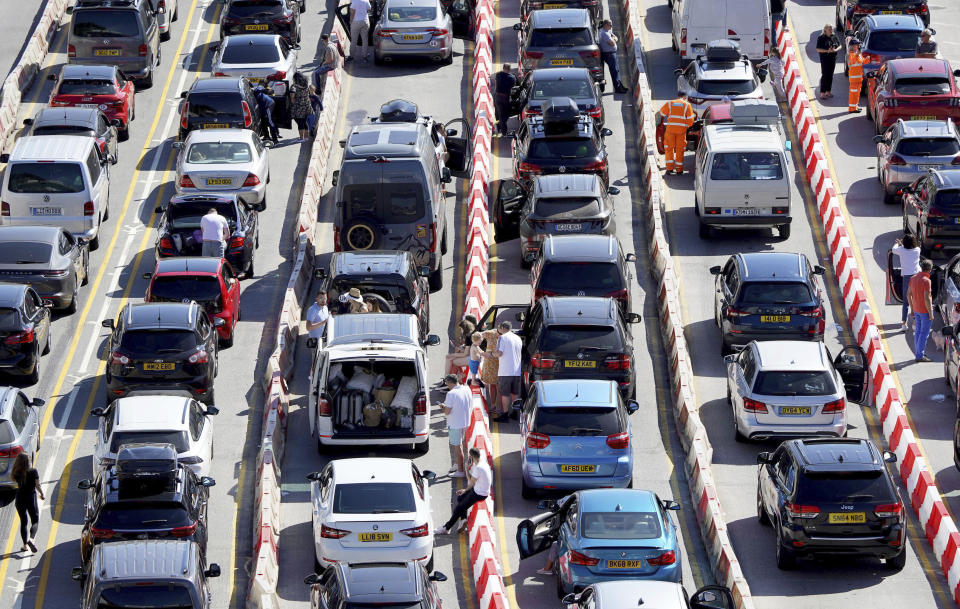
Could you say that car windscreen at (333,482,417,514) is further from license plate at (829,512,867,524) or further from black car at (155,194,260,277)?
black car at (155,194,260,277)

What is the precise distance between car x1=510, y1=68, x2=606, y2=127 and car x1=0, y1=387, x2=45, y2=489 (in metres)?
15.2

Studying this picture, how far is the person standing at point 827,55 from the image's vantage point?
151 feet

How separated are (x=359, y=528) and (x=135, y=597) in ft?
10.8

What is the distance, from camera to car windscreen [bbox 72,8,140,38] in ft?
154

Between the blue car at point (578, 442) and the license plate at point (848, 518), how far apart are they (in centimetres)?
315

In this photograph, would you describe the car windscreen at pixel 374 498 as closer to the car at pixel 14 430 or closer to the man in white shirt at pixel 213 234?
the car at pixel 14 430

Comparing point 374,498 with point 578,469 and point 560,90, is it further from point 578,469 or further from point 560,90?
point 560,90

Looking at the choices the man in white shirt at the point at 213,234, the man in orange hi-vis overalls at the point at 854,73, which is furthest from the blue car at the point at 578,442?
the man in orange hi-vis overalls at the point at 854,73

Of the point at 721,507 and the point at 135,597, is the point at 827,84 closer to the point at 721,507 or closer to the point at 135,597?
the point at 721,507

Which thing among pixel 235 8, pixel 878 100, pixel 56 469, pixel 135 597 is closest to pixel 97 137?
pixel 235 8

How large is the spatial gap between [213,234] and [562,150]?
721cm

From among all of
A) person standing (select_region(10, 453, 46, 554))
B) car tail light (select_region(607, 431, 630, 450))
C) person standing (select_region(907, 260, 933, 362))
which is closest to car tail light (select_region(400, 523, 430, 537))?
car tail light (select_region(607, 431, 630, 450))

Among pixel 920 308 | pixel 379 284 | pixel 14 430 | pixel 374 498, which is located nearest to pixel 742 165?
pixel 920 308

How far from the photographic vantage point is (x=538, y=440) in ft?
94.9
